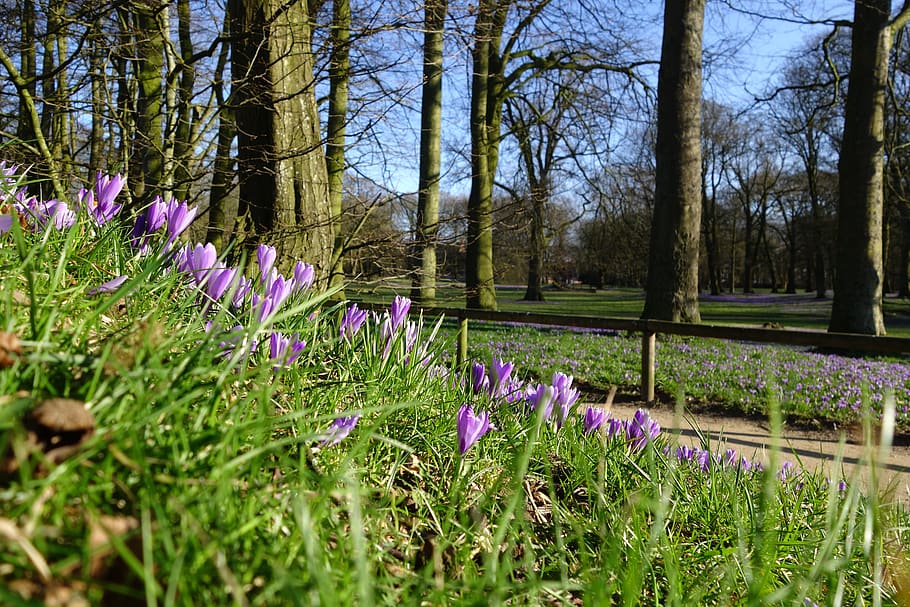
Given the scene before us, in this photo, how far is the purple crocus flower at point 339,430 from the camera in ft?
3.44

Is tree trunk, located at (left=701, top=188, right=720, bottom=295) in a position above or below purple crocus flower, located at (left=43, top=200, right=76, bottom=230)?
above

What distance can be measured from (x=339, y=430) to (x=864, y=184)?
1449 cm

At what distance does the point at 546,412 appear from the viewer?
1919 millimetres

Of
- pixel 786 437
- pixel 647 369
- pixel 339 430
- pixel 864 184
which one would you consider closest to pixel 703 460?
pixel 339 430

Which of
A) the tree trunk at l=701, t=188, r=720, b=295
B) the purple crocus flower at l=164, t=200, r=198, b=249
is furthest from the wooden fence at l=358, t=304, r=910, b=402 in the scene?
the tree trunk at l=701, t=188, r=720, b=295

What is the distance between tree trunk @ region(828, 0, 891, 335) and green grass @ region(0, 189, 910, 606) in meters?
12.5

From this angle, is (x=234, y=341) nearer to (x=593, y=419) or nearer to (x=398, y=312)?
(x=398, y=312)

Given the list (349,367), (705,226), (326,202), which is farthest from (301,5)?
(705,226)

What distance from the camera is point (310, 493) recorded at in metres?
0.87

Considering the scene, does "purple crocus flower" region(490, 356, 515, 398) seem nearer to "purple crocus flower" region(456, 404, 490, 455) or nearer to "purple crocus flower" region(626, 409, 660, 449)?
"purple crocus flower" region(626, 409, 660, 449)

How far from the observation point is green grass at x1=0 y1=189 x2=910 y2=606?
60cm

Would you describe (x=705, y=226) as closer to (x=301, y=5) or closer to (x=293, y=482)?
(x=301, y=5)

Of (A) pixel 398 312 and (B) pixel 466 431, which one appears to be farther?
(A) pixel 398 312

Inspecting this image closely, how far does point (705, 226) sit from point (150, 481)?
5272 cm
